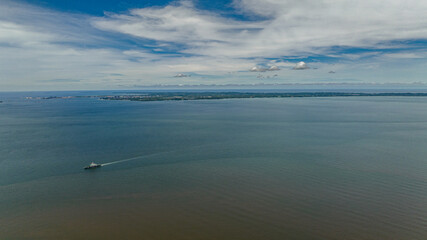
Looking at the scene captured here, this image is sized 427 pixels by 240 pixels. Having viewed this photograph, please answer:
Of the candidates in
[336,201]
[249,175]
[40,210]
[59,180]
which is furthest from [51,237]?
[336,201]

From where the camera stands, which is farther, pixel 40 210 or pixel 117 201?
pixel 117 201

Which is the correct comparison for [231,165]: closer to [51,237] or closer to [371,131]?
[51,237]

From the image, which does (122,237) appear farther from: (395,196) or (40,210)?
(395,196)

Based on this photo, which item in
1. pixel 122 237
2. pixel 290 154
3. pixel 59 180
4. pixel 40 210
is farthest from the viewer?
pixel 290 154

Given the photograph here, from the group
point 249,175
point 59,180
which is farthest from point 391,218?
point 59,180

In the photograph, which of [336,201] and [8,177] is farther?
[8,177]

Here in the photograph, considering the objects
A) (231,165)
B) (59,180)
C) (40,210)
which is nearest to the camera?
(40,210)

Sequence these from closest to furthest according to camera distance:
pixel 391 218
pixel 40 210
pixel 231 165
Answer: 1. pixel 391 218
2. pixel 40 210
3. pixel 231 165

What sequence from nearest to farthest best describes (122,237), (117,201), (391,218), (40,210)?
(122,237) → (391,218) → (40,210) → (117,201)
